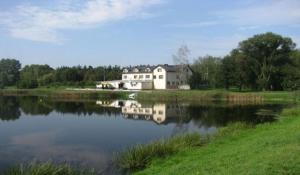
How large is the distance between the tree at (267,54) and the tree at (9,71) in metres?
84.8

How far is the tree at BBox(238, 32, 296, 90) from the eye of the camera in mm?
82250

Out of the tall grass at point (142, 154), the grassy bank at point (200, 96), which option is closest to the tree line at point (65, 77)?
the grassy bank at point (200, 96)

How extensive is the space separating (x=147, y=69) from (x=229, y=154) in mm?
95914

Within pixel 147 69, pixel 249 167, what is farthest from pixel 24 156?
pixel 147 69

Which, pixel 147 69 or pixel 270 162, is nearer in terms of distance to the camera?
pixel 270 162

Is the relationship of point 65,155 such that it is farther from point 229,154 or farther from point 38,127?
point 38,127

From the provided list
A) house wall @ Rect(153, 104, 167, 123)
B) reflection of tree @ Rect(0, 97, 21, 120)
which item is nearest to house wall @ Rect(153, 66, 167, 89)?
reflection of tree @ Rect(0, 97, 21, 120)

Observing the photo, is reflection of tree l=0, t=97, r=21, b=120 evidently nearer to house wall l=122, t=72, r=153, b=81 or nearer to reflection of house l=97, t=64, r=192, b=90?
reflection of house l=97, t=64, r=192, b=90

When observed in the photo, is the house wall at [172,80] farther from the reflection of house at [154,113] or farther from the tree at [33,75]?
the reflection of house at [154,113]

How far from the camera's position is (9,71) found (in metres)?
147

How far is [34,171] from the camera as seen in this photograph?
12.5 metres

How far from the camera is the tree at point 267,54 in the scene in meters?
82.2

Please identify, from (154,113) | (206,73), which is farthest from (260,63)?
(154,113)

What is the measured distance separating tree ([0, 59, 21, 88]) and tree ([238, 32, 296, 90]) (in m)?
84.8
